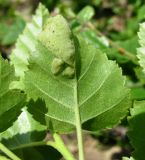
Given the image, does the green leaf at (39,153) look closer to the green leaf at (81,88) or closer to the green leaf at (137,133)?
the green leaf at (81,88)

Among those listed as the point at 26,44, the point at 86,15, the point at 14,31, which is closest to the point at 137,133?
the point at 26,44

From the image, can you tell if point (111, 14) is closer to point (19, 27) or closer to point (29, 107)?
point (19, 27)

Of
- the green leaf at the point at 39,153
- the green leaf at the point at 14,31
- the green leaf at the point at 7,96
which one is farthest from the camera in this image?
the green leaf at the point at 14,31

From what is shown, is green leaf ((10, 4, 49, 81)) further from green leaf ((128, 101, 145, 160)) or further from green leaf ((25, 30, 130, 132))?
green leaf ((128, 101, 145, 160))

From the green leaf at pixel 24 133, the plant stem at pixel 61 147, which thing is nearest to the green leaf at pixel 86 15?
the green leaf at pixel 24 133

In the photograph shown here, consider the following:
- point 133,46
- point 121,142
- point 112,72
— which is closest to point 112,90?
point 112,72

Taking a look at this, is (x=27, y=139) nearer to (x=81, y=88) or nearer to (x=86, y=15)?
(x=81, y=88)
